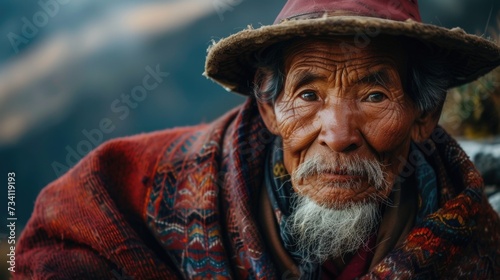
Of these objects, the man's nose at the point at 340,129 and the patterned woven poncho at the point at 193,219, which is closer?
the man's nose at the point at 340,129

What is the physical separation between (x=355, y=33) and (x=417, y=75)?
50 cm

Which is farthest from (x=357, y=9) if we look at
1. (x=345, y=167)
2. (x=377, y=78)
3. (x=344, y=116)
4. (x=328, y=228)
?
(x=328, y=228)

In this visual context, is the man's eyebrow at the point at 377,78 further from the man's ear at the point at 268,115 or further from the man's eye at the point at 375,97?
the man's ear at the point at 268,115

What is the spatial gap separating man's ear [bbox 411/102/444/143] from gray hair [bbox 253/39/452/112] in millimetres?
31

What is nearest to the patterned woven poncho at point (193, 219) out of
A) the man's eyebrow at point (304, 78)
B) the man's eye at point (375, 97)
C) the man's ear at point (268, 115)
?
the man's ear at point (268, 115)

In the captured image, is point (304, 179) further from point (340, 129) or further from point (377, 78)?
point (377, 78)

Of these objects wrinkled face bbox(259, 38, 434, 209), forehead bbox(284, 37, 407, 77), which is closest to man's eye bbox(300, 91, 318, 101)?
wrinkled face bbox(259, 38, 434, 209)

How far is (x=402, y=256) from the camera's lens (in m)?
2.34

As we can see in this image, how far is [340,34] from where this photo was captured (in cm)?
216

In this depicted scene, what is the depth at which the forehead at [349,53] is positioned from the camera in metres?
2.24

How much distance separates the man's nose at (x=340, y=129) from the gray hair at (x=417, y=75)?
1.08 feet

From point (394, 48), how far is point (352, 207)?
683 mm

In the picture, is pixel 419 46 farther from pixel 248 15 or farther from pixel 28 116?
pixel 28 116

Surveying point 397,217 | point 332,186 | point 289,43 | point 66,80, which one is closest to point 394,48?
point 289,43
